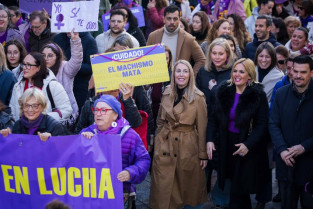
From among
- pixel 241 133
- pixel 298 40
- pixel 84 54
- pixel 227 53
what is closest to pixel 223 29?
pixel 298 40

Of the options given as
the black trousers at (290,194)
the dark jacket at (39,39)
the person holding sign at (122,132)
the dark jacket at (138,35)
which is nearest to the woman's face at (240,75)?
the black trousers at (290,194)

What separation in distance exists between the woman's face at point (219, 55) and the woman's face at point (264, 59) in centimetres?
72

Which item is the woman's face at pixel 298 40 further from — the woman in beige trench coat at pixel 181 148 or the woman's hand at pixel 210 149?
the woman's hand at pixel 210 149

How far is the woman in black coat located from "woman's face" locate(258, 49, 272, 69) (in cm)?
133

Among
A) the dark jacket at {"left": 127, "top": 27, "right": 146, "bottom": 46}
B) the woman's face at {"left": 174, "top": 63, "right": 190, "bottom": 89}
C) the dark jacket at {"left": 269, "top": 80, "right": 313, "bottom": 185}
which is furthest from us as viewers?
the dark jacket at {"left": 127, "top": 27, "right": 146, "bottom": 46}

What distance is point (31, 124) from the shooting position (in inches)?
230

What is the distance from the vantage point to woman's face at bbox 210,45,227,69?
24.9ft

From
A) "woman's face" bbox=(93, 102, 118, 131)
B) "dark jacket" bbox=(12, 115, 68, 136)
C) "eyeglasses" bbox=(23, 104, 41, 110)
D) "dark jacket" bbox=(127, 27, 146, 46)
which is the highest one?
"dark jacket" bbox=(127, 27, 146, 46)

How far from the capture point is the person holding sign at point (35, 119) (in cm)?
584

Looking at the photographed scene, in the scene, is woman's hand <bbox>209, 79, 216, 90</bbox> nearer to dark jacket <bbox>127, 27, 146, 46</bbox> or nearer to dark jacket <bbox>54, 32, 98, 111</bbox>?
dark jacket <bbox>54, 32, 98, 111</bbox>

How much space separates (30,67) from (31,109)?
3.45ft

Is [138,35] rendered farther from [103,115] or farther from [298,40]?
[103,115]

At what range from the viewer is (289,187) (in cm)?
645

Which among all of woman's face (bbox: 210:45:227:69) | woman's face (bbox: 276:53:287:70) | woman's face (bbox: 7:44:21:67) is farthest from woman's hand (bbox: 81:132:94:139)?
woman's face (bbox: 276:53:287:70)
